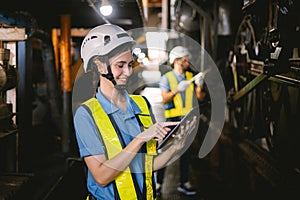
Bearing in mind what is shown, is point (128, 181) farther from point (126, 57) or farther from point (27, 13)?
point (27, 13)

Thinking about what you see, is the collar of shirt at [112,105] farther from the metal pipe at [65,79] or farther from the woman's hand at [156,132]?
the metal pipe at [65,79]

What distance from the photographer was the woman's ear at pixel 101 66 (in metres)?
2.78

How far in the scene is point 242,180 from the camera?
7441 mm

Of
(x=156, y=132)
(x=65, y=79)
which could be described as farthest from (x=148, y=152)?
(x=65, y=79)

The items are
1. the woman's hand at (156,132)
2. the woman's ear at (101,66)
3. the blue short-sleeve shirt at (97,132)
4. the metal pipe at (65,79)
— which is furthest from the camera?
the metal pipe at (65,79)

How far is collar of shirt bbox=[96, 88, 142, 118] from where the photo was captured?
283 centimetres

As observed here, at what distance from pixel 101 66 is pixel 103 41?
0.17 m

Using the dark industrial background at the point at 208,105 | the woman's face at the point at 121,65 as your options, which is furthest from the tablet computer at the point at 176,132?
the dark industrial background at the point at 208,105

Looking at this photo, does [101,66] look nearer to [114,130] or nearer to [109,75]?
[109,75]

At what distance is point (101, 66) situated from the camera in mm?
2811

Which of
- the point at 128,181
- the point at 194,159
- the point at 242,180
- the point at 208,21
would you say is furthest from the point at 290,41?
the point at 208,21

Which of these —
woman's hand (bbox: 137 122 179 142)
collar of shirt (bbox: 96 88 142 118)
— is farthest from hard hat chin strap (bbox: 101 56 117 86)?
woman's hand (bbox: 137 122 179 142)

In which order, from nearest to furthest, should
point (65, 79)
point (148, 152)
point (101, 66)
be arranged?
point (101, 66) → point (148, 152) → point (65, 79)

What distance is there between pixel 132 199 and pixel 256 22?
4683 mm
